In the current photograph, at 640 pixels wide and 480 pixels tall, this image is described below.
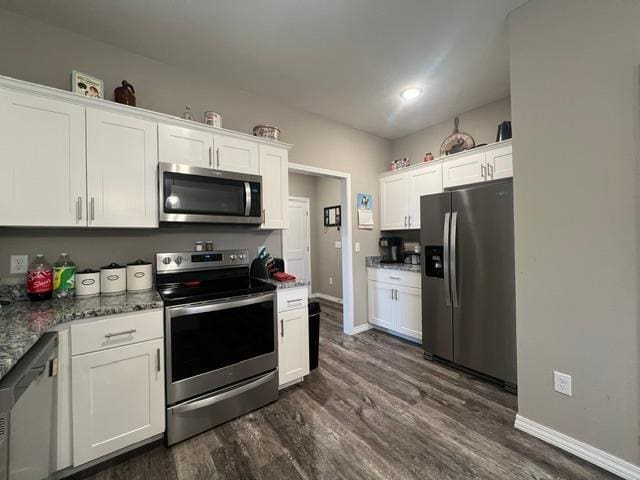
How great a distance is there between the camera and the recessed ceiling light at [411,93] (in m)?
2.62

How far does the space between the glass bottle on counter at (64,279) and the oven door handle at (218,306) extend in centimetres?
69

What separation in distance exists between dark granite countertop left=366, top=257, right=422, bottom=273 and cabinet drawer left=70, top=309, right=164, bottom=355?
2.49 m

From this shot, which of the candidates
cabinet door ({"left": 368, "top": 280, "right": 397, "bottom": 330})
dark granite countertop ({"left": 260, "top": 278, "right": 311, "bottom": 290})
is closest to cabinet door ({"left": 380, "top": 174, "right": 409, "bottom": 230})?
cabinet door ({"left": 368, "top": 280, "right": 397, "bottom": 330})

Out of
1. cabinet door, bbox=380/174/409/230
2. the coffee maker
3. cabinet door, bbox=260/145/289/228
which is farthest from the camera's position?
the coffee maker

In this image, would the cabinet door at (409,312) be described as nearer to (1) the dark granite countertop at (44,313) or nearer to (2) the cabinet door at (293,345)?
(2) the cabinet door at (293,345)

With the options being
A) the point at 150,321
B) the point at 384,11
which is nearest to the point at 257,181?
the point at 150,321

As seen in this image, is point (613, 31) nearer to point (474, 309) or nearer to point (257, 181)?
point (474, 309)

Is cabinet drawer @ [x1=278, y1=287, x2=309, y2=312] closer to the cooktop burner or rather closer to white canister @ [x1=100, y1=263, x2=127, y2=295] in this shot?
the cooktop burner

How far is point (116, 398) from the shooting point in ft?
4.76

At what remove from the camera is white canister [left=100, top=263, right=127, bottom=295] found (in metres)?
1.75

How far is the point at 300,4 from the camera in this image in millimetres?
1632

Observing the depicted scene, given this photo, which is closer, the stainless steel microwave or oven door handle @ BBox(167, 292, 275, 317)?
oven door handle @ BBox(167, 292, 275, 317)

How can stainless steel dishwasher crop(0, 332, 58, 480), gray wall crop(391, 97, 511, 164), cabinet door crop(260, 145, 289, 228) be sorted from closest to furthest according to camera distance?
stainless steel dishwasher crop(0, 332, 58, 480), cabinet door crop(260, 145, 289, 228), gray wall crop(391, 97, 511, 164)

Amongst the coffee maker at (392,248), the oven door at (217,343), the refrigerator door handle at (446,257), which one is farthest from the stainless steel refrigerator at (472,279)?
the oven door at (217,343)
